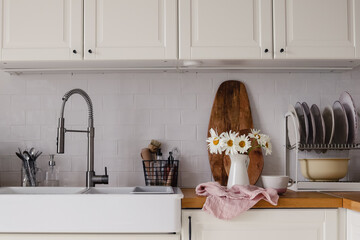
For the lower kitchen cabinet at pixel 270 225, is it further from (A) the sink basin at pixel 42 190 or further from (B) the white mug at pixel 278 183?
(A) the sink basin at pixel 42 190

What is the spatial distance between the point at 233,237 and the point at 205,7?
117 centimetres

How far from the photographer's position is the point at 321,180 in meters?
2.54

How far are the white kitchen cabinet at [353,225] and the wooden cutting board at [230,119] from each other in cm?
72

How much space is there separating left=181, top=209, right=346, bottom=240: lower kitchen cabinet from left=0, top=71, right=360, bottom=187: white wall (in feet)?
2.22

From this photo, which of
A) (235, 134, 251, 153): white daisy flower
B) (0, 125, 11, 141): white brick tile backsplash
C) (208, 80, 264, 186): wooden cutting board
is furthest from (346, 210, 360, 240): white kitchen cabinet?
(0, 125, 11, 141): white brick tile backsplash

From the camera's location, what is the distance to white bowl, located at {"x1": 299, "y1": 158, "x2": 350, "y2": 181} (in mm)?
2496

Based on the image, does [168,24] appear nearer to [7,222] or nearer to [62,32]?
[62,32]

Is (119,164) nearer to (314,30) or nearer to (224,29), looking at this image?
(224,29)

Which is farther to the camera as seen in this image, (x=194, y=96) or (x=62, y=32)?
(x=194, y=96)

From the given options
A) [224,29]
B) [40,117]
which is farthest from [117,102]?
[224,29]

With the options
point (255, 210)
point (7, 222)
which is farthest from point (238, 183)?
point (7, 222)

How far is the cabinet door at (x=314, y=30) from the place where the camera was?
2.42m

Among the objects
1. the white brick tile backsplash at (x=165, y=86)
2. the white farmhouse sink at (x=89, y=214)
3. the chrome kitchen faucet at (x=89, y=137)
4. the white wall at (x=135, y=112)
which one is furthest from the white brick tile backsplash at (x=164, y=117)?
the white farmhouse sink at (x=89, y=214)

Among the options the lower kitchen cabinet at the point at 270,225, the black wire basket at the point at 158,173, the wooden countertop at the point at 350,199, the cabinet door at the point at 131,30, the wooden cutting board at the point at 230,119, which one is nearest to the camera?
the wooden countertop at the point at 350,199
